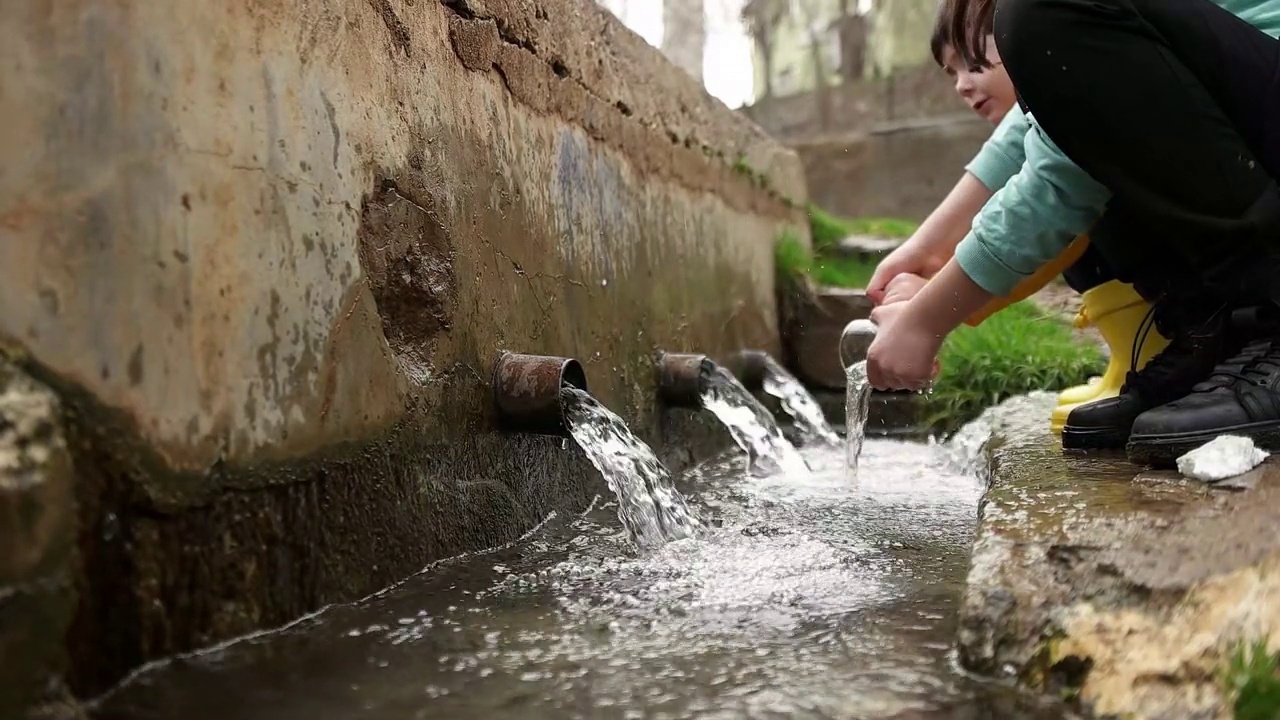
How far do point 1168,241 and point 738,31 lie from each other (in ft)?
41.8

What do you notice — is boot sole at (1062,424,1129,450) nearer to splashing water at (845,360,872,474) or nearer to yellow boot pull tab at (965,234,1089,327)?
yellow boot pull tab at (965,234,1089,327)

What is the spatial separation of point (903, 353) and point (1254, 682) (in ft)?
2.84

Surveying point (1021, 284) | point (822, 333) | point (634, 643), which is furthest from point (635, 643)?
point (822, 333)

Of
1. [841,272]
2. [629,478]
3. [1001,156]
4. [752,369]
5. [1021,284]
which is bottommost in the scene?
[629,478]

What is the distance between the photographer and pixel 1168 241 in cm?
162

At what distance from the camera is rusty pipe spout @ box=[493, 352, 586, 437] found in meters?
1.73

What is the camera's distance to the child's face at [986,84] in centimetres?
227

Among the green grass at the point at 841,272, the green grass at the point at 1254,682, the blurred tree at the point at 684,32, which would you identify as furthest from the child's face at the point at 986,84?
the blurred tree at the point at 684,32

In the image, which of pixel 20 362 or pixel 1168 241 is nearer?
pixel 20 362

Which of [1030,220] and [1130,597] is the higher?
[1030,220]

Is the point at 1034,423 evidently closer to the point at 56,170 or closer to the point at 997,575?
the point at 997,575

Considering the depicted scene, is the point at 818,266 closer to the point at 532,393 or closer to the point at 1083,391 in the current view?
the point at 1083,391

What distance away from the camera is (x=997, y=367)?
358cm

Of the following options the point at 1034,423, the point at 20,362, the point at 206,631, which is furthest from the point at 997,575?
the point at 1034,423
